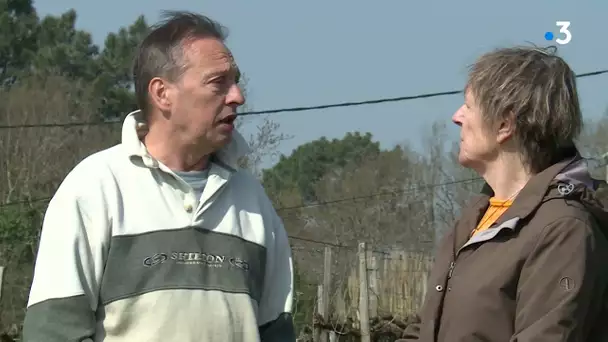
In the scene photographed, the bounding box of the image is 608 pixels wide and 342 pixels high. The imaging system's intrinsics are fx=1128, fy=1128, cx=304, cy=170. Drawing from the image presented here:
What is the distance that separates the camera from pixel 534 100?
9.29ft

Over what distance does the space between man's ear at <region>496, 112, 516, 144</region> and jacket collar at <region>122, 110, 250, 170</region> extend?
0.75 metres

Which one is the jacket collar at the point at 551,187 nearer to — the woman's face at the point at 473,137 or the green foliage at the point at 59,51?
the woman's face at the point at 473,137

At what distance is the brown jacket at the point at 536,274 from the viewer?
2629 mm

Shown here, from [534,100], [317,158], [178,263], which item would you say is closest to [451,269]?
[534,100]

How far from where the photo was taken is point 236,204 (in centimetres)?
316

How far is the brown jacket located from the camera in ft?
8.63

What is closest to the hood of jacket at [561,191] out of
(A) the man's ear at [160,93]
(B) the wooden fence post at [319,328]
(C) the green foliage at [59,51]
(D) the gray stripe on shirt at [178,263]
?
(D) the gray stripe on shirt at [178,263]

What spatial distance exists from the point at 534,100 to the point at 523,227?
1.06 ft

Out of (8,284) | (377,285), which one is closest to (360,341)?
(377,285)

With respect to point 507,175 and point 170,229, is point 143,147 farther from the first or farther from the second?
point 507,175

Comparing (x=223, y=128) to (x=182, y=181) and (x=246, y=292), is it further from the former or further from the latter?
(x=246, y=292)

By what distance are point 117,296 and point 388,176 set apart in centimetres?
3958

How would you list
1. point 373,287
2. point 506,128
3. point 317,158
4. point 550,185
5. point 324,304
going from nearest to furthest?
point 550,185, point 506,128, point 373,287, point 324,304, point 317,158

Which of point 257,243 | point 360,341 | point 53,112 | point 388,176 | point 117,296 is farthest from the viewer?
point 388,176
